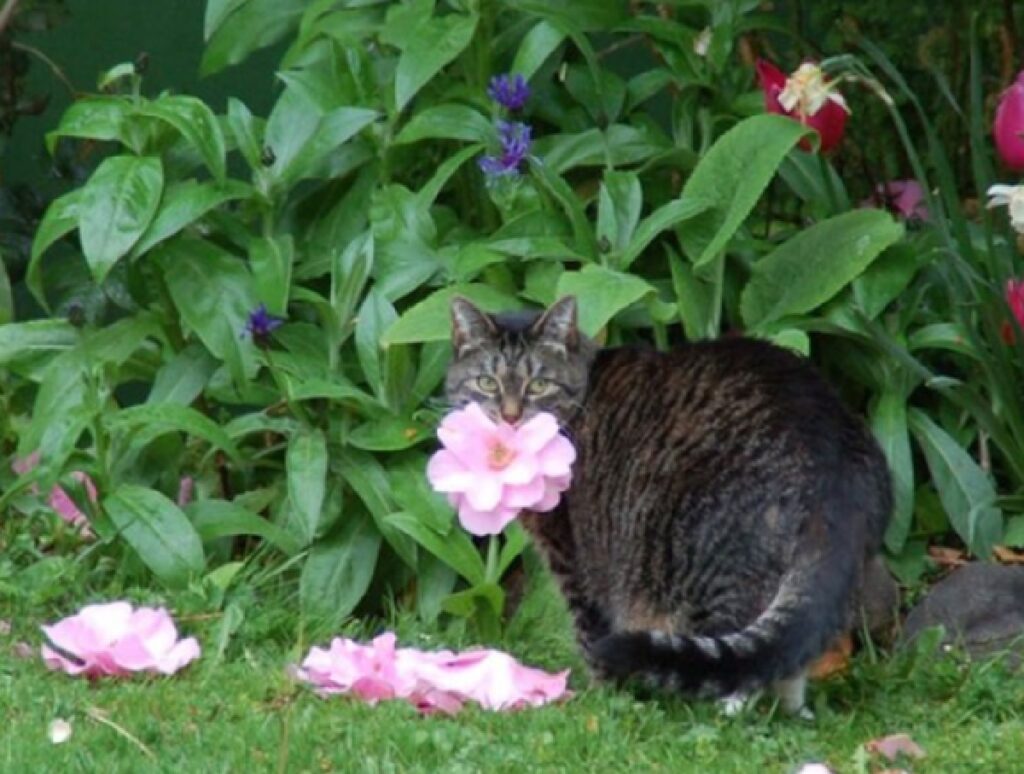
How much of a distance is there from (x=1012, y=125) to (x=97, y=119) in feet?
7.84

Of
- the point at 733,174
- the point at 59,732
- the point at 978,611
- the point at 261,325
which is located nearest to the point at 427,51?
the point at 733,174

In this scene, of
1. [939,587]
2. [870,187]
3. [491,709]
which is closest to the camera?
[491,709]

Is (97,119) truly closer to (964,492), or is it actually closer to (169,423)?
(169,423)

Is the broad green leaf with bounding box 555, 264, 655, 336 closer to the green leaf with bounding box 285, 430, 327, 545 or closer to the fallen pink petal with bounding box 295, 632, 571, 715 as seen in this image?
the green leaf with bounding box 285, 430, 327, 545

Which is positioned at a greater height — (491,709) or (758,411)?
(758,411)

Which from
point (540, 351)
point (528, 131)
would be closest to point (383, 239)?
point (528, 131)

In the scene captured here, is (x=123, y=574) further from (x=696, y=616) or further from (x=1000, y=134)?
(x=1000, y=134)

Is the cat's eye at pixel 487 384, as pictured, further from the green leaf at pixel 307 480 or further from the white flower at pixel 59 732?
the white flower at pixel 59 732

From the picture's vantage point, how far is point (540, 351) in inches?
212

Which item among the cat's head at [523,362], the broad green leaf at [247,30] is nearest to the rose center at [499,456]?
the cat's head at [523,362]

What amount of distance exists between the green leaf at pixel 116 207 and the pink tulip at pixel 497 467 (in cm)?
126

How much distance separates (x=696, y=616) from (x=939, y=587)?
0.94 metres

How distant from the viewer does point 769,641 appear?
15.2ft

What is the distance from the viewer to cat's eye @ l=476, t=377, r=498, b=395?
541 centimetres
